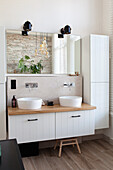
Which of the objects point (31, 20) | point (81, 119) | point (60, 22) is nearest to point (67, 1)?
point (60, 22)

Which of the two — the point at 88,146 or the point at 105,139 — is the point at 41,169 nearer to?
the point at 88,146

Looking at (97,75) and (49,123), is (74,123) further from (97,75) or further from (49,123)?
(97,75)

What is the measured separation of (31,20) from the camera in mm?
3469

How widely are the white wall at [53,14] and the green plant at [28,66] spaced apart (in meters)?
0.59

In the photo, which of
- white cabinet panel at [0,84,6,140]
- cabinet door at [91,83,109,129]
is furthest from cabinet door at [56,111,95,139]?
white cabinet panel at [0,84,6,140]

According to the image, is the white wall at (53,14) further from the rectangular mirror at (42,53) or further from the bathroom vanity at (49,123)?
the bathroom vanity at (49,123)

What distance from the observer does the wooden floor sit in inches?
109

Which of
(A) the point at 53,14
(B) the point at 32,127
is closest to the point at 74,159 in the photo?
(B) the point at 32,127

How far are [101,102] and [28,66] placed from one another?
60.8 inches

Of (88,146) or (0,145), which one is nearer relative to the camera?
(0,145)

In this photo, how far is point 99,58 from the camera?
11.7 feet

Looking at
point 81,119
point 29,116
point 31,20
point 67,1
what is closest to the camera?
point 29,116

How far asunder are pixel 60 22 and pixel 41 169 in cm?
263

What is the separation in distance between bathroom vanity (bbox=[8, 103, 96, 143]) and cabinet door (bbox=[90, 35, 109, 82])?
685 millimetres
